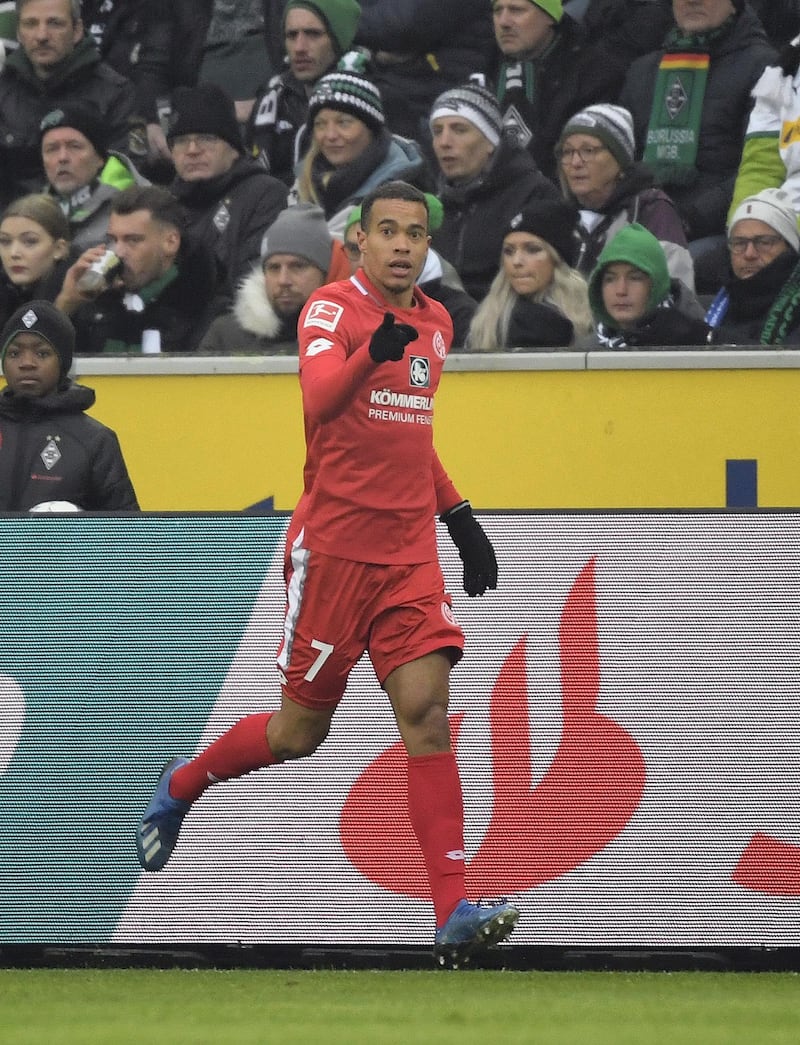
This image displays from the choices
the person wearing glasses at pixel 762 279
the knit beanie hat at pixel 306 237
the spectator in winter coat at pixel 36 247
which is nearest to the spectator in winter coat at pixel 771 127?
the person wearing glasses at pixel 762 279

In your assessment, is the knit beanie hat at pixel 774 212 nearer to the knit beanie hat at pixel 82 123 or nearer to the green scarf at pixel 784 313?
the green scarf at pixel 784 313

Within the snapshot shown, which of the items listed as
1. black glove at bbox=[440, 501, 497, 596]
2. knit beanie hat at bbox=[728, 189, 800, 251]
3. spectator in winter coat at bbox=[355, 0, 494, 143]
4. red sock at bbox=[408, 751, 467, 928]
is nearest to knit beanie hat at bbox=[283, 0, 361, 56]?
spectator in winter coat at bbox=[355, 0, 494, 143]

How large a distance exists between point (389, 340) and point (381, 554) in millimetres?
712

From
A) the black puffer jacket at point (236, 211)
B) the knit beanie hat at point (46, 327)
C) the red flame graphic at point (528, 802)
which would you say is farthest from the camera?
the black puffer jacket at point (236, 211)

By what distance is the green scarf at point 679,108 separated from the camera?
8961 millimetres

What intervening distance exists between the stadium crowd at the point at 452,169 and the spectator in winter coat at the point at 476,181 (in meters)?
0.01

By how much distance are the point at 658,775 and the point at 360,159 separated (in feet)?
13.0

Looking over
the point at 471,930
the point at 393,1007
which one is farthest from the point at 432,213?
the point at 393,1007

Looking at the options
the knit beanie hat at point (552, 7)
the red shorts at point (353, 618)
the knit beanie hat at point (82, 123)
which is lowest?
the red shorts at point (353, 618)

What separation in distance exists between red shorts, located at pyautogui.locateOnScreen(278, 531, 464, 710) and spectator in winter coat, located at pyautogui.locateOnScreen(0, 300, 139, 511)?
1604 millimetres

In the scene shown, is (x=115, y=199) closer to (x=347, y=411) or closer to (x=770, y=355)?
(x=770, y=355)

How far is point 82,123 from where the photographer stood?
9.34m

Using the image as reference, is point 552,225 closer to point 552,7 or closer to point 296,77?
point 552,7

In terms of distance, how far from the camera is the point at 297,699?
219 inches
